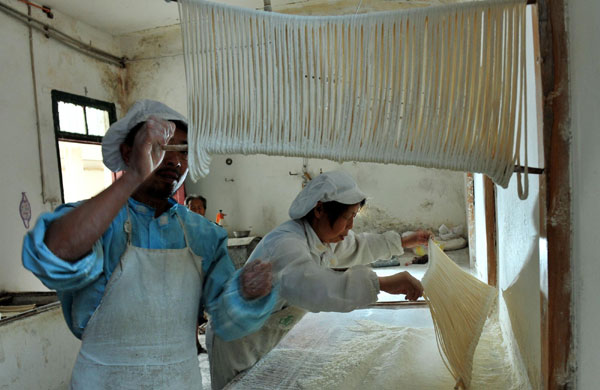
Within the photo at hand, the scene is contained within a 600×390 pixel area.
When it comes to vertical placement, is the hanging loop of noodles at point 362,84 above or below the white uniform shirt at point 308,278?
above

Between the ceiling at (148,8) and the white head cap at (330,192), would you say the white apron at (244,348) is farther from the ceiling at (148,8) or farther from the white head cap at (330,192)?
the ceiling at (148,8)

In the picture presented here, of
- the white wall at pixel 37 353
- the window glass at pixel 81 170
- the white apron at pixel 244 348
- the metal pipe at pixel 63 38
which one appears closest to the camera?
the white apron at pixel 244 348

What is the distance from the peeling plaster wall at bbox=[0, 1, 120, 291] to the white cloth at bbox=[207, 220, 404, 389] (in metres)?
2.84

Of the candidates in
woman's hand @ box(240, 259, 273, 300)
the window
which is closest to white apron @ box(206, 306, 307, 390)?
woman's hand @ box(240, 259, 273, 300)

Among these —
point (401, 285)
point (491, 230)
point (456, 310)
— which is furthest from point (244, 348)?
point (491, 230)

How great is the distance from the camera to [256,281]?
1.18m

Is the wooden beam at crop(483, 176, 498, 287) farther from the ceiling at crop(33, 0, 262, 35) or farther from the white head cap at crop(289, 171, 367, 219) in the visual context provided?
the ceiling at crop(33, 0, 262, 35)

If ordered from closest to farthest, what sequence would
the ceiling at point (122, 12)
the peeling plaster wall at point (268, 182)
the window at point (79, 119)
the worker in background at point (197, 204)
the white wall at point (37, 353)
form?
the white wall at point (37, 353) → the worker in background at point (197, 204) → the window at point (79, 119) → the ceiling at point (122, 12) → the peeling plaster wall at point (268, 182)

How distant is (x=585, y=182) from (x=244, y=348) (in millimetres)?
1281

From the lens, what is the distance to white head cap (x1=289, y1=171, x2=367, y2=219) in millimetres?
1815

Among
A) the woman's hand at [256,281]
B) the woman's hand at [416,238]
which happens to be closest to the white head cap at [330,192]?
the woman's hand at [416,238]

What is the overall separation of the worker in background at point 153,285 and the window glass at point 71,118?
394 cm

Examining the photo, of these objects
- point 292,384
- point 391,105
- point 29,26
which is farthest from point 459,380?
point 29,26

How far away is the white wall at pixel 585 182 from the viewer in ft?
2.63
